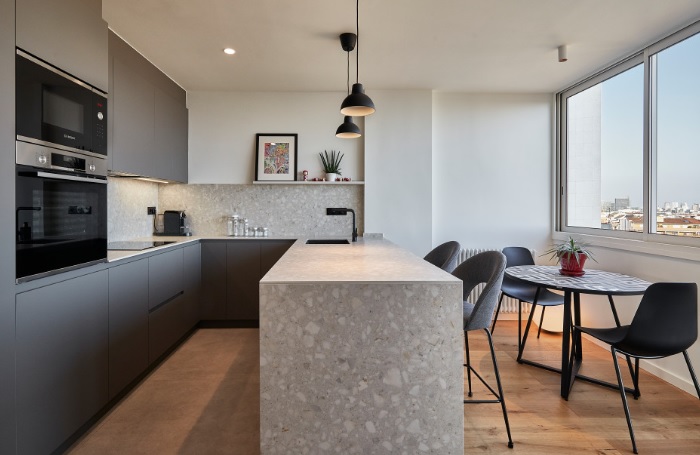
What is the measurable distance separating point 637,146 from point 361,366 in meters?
3.22

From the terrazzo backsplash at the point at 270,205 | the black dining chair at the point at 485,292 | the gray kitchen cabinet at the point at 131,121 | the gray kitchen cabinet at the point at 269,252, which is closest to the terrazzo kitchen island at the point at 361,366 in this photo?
the black dining chair at the point at 485,292

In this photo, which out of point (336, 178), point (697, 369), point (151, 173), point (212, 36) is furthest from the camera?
point (336, 178)

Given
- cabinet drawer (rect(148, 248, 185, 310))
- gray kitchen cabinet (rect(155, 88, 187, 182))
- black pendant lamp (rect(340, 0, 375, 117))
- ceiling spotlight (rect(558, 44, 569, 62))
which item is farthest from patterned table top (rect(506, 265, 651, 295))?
gray kitchen cabinet (rect(155, 88, 187, 182))

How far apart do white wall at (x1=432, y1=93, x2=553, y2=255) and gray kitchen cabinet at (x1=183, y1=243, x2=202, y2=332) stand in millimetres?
2570

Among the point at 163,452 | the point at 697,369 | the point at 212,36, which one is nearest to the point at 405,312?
the point at 163,452

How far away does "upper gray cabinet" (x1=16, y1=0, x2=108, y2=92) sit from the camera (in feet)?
5.45

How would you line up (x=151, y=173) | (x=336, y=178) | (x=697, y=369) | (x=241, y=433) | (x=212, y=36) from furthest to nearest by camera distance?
(x=336, y=178) → (x=151, y=173) → (x=212, y=36) → (x=697, y=369) → (x=241, y=433)

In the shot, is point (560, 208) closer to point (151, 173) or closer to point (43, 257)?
point (151, 173)

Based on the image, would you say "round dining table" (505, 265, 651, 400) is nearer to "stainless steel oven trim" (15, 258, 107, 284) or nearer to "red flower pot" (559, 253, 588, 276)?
"red flower pot" (559, 253, 588, 276)

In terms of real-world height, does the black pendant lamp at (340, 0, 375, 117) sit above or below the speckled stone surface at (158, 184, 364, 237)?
above

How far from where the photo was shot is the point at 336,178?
4.23 m

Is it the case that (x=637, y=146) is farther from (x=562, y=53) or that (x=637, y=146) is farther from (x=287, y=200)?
(x=287, y=200)

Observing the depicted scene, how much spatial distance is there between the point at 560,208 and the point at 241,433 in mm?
3974

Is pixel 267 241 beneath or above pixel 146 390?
above
